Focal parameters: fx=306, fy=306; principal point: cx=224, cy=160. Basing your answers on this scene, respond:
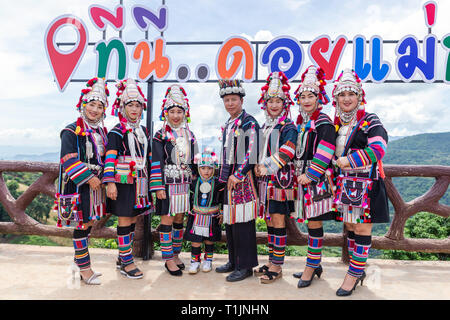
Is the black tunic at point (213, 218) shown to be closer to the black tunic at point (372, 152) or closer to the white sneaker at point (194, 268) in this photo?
the white sneaker at point (194, 268)

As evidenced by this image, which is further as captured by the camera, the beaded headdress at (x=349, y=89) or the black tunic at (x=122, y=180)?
the black tunic at (x=122, y=180)

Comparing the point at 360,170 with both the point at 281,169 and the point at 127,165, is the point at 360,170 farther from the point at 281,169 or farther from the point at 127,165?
the point at 127,165

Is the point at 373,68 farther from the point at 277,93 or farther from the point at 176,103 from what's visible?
the point at 176,103

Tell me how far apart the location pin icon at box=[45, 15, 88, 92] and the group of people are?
1.14 metres

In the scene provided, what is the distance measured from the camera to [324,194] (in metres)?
2.87

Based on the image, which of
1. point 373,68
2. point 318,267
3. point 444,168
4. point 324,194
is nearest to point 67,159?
point 324,194

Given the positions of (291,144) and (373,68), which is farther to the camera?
(373,68)

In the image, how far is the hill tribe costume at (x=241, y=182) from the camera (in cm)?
313

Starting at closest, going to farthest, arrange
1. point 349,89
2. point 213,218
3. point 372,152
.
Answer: point 372,152
point 349,89
point 213,218

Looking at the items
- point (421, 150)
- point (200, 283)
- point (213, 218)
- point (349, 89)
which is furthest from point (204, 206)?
point (421, 150)

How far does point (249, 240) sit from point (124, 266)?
4.57 feet

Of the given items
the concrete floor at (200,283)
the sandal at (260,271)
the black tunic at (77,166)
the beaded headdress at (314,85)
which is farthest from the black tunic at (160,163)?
the beaded headdress at (314,85)

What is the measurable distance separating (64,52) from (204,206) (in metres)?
2.74

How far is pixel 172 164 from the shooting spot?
330 centimetres
